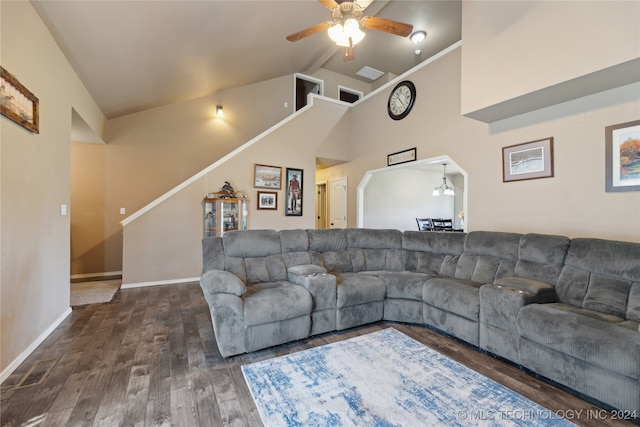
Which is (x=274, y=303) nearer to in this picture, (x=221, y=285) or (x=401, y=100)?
(x=221, y=285)

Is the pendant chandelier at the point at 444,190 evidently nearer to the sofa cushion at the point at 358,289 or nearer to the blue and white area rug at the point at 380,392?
the sofa cushion at the point at 358,289

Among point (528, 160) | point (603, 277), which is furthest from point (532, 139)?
point (603, 277)

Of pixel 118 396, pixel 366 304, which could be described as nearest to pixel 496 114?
pixel 366 304

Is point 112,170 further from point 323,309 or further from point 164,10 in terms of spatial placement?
point 323,309

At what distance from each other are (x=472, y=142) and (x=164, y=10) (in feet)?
13.1

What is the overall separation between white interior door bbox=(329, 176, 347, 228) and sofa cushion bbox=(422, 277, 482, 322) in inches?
138

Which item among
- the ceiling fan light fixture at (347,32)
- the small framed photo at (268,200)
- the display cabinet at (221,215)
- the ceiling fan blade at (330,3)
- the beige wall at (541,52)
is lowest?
the display cabinet at (221,215)

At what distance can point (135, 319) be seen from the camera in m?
2.97

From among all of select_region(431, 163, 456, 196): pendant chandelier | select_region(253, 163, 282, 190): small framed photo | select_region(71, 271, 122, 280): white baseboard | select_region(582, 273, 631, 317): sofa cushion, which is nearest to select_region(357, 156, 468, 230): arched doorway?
select_region(431, 163, 456, 196): pendant chandelier

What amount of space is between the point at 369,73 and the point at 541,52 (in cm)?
552

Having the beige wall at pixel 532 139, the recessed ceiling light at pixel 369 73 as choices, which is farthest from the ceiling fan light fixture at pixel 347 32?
the recessed ceiling light at pixel 369 73

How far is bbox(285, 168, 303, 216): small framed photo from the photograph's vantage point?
550 centimetres

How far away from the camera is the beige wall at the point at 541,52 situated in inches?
79.7

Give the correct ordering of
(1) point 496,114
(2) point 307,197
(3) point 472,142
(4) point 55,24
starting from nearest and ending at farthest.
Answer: (4) point 55,24, (1) point 496,114, (3) point 472,142, (2) point 307,197
